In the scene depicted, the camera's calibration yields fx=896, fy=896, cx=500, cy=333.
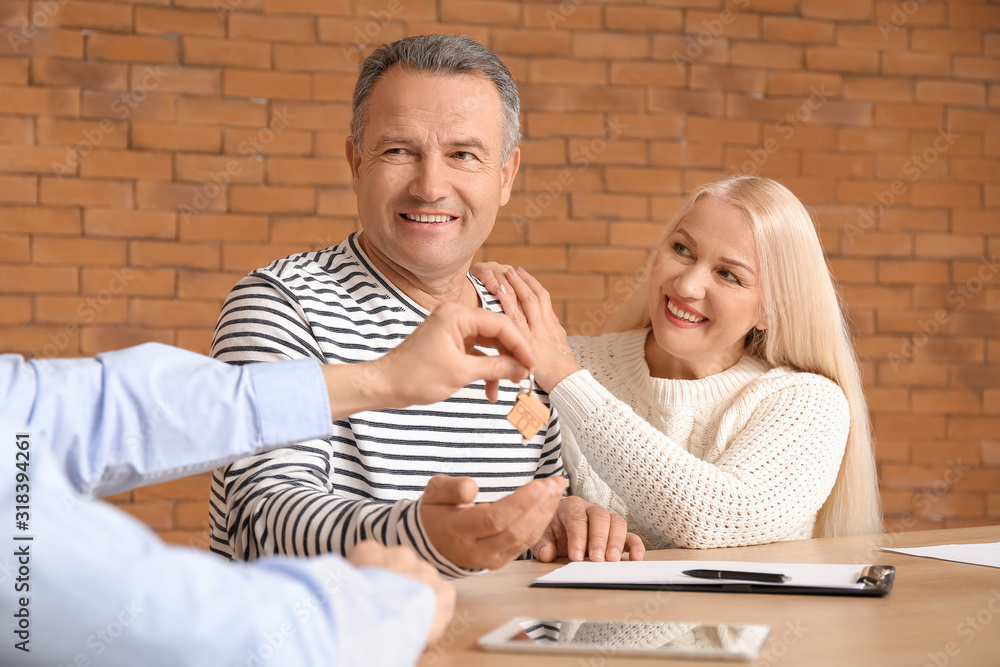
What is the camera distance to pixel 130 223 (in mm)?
3043

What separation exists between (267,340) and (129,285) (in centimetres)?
188

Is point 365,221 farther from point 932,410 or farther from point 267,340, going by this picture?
point 932,410

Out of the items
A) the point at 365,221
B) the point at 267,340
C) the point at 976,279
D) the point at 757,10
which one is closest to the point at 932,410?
the point at 976,279

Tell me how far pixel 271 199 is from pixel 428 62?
5.55 feet

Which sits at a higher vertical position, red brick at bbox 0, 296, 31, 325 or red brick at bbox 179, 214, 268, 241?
red brick at bbox 179, 214, 268, 241

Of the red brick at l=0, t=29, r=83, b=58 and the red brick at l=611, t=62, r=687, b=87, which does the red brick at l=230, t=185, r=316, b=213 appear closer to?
the red brick at l=0, t=29, r=83, b=58

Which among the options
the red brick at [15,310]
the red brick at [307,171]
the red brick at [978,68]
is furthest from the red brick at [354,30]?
the red brick at [978,68]

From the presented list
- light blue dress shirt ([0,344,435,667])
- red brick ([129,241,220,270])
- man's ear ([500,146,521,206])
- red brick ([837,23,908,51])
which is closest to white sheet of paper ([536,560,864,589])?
light blue dress shirt ([0,344,435,667])

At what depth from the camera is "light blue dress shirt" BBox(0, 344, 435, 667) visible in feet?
1.81

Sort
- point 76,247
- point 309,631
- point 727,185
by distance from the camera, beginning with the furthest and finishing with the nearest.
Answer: point 76,247 < point 727,185 < point 309,631

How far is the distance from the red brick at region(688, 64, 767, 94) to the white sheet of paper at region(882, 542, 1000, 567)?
7.50 feet

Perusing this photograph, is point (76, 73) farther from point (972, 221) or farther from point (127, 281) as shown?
point (972, 221)

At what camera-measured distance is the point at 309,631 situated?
59 cm

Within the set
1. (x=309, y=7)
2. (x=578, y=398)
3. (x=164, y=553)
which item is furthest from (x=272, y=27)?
(x=164, y=553)
